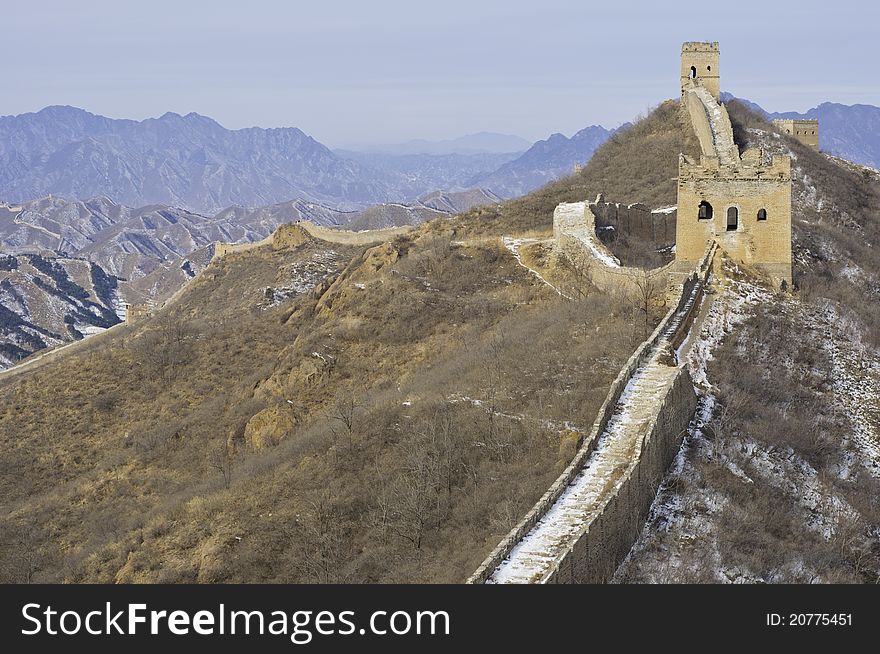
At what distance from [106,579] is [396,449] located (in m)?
6.86

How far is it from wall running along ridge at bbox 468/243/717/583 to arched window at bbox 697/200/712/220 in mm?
8354

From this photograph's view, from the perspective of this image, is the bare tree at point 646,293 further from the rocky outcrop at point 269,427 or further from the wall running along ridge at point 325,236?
the wall running along ridge at point 325,236

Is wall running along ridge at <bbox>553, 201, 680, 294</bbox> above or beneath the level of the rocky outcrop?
above

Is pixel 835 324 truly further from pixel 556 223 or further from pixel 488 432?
pixel 556 223

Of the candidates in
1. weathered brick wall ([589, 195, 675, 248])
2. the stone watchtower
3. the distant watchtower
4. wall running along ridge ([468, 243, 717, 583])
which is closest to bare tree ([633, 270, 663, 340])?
the stone watchtower

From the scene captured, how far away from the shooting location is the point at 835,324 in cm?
2811

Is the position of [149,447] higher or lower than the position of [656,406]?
lower

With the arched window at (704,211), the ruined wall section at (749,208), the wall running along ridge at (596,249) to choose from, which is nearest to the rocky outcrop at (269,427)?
the wall running along ridge at (596,249)

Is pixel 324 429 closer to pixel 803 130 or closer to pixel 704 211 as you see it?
pixel 704 211

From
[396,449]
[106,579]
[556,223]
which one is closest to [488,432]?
[396,449]

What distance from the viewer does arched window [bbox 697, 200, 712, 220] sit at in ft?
99.3

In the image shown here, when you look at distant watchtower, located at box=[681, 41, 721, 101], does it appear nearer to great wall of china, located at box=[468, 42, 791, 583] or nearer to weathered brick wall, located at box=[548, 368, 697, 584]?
great wall of china, located at box=[468, 42, 791, 583]

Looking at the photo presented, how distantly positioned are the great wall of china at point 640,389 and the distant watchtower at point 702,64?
77.1ft

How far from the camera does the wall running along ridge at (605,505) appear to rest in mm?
14531
